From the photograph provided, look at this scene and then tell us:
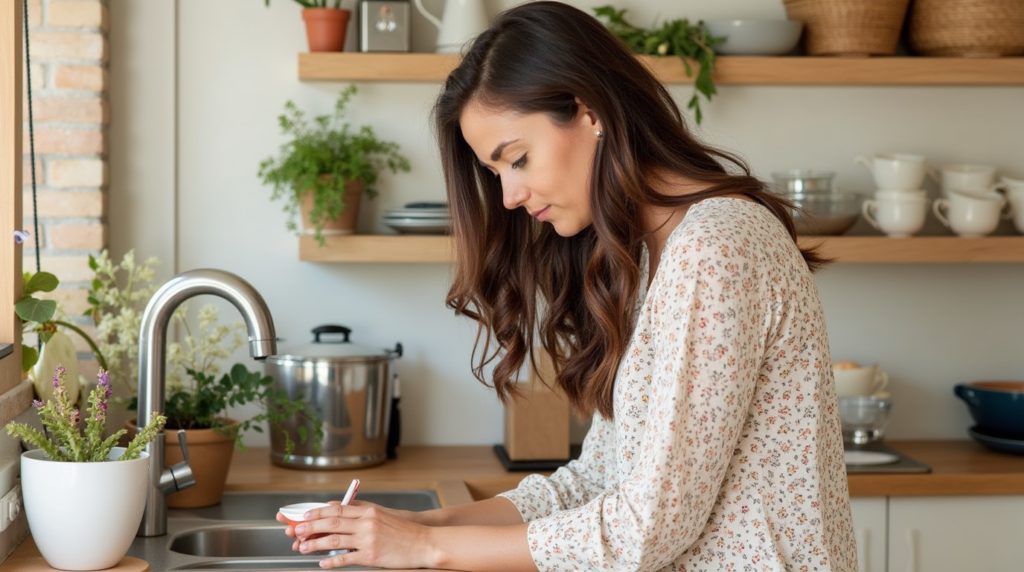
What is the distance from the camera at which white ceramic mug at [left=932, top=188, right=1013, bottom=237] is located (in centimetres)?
267

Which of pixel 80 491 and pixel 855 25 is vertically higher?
pixel 855 25

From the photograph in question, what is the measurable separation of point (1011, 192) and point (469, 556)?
73.9 inches

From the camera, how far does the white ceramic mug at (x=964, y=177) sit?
8.96 ft

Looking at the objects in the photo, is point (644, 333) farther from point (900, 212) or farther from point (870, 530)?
point (900, 212)

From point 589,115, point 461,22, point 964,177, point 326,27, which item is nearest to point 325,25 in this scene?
point 326,27

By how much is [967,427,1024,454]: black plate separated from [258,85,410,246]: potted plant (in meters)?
1.51

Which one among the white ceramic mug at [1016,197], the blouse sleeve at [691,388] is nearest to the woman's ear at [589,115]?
the blouse sleeve at [691,388]

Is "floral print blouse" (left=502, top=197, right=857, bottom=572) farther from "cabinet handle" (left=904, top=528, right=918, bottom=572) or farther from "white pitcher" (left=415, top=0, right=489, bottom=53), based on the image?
"white pitcher" (left=415, top=0, right=489, bottom=53)

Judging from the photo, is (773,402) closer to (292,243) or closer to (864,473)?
(864,473)

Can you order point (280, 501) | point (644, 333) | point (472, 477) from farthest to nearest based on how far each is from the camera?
point (472, 477), point (280, 501), point (644, 333)

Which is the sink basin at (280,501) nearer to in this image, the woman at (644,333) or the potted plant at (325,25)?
the woman at (644,333)

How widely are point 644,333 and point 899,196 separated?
1.48m

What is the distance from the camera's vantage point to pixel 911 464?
2541 mm

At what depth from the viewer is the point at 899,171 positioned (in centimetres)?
268
